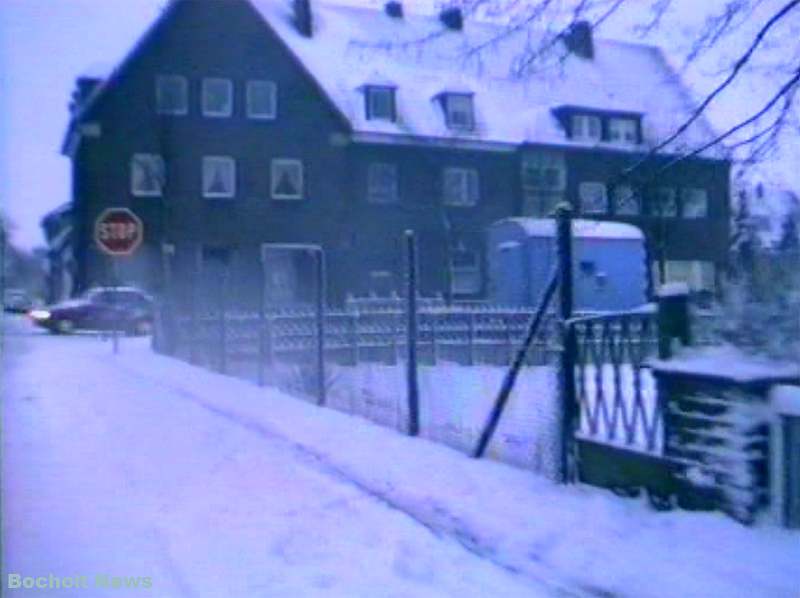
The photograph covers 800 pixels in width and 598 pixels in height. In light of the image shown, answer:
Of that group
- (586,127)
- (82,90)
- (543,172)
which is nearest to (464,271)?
(543,172)

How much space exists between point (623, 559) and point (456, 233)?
10.4 ft

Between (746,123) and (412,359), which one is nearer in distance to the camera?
(746,123)

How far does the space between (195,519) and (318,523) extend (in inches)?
18.9

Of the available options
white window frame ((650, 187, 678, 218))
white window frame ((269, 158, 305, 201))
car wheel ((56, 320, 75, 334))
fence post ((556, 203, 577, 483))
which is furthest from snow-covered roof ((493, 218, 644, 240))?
car wheel ((56, 320, 75, 334))

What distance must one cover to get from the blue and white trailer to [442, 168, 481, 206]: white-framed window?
0.94 ft

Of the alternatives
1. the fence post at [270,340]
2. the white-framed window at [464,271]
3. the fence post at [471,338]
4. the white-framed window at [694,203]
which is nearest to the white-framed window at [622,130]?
the white-framed window at [694,203]

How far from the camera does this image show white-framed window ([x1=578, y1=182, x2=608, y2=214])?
4590 millimetres

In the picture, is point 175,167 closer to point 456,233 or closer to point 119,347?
point 456,233

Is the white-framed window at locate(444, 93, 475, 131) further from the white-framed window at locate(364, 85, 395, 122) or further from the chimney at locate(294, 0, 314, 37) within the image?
the chimney at locate(294, 0, 314, 37)

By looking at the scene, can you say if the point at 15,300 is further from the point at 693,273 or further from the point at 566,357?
the point at 693,273

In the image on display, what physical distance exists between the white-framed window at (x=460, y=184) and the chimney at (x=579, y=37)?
161 cm

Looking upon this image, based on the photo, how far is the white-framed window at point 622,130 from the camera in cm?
474

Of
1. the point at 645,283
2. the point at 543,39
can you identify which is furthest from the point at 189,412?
the point at 543,39

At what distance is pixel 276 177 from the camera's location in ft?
18.2
